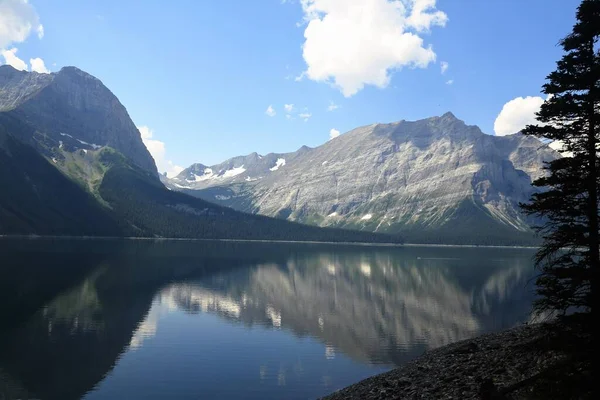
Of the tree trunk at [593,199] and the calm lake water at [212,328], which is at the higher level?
the tree trunk at [593,199]

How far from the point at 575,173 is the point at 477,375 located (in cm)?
1699

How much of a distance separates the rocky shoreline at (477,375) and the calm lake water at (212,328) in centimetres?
996

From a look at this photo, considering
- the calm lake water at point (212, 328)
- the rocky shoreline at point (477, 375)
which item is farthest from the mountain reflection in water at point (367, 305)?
the rocky shoreline at point (477, 375)

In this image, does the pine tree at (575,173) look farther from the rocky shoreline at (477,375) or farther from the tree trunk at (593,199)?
the rocky shoreline at (477,375)

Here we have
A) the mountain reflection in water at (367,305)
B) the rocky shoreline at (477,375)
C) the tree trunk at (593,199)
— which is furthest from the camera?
the mountain reflection in water at (367,305)

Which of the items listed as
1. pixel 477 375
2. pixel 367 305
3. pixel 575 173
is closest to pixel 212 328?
pixel 367 305

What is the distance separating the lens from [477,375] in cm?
3616

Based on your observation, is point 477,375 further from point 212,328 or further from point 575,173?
point 212,328

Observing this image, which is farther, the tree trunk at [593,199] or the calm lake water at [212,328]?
the calm lake water at [212,328]

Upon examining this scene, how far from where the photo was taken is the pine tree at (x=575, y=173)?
94.8 feet

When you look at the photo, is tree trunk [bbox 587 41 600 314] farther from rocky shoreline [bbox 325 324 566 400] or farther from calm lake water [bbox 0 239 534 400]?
calm lake water [bbox 0 239 534 400]

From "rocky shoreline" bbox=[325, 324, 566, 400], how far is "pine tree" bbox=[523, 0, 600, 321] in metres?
4.91

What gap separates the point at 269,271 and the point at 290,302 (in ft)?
238

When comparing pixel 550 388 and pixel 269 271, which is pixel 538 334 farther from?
pixel 269 271
